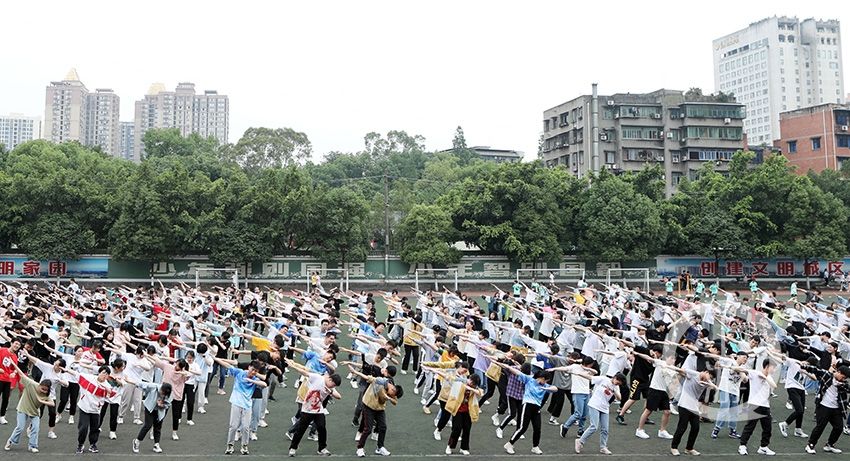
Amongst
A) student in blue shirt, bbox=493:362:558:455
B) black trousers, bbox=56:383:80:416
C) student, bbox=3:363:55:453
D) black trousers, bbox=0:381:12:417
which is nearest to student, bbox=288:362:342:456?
student in blue shirt, bbox=493:362:558:455

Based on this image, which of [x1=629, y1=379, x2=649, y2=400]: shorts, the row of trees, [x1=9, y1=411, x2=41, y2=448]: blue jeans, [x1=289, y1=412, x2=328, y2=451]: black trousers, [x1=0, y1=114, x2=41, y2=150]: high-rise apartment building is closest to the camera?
[x1=289, y1=412, x2=328, y2=451]: black trousers

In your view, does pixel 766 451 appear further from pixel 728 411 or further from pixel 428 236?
pixel 428 236

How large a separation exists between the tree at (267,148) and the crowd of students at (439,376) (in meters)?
50.3

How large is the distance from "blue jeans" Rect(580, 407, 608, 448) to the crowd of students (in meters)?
0.02

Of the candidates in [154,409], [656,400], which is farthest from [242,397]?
[656,400]

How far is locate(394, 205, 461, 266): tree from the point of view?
36438mm

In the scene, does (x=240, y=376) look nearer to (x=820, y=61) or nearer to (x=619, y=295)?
(x=619, y=295)

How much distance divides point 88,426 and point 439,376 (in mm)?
4661

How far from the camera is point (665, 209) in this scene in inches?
Answer: 1526

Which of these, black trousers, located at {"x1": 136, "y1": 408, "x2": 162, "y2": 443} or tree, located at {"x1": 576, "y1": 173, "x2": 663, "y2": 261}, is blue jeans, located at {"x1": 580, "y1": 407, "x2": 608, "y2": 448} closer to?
black trousers, located at {"x1": 136, "y1": 408, "x2": 162, "y2": 443}

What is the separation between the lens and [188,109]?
453 feet

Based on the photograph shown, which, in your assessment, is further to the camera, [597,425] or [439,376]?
[439,376]

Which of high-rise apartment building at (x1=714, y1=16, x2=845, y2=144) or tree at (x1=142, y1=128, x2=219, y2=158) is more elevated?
high-rise apartment building at (x1=714, y1=16, x2=845, y2=144)

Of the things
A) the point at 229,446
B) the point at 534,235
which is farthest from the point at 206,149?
the point at 229,446
